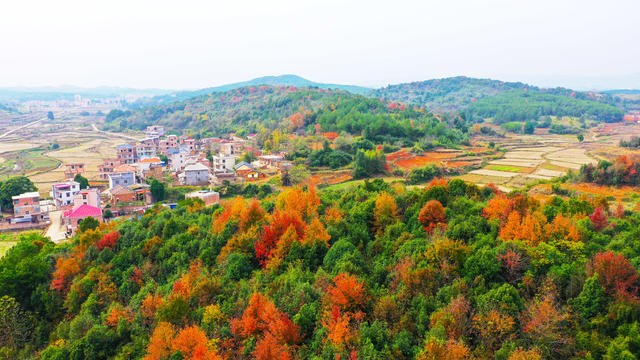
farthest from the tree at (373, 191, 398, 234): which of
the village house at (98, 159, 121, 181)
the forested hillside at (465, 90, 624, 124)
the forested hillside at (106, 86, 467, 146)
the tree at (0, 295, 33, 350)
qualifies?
the forested hillside at (465, 90, 624, 124)

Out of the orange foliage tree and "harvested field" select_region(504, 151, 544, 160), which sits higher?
"harvested field" select_region(504, 151, 544, 160)

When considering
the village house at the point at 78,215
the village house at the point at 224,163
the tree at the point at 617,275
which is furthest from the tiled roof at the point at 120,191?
the tree at the point at 617,275

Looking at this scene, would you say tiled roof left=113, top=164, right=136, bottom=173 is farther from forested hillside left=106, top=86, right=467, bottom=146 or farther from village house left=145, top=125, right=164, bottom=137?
village house left=145, top=125, right=164, bottom=137

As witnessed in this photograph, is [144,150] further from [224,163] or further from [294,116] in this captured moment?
[294,116]

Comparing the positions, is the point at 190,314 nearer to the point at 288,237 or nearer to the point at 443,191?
the point at 288,237

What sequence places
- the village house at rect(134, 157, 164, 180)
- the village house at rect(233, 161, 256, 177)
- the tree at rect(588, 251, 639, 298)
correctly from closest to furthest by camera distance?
1. the tree at rect(588, 251, 639, 298)
2. the village house at rect(233, 161, 256, 177)
3. the village house at rect(134, 157, 164, 180)

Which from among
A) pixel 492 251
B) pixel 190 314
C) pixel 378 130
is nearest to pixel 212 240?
pixel 190 314
